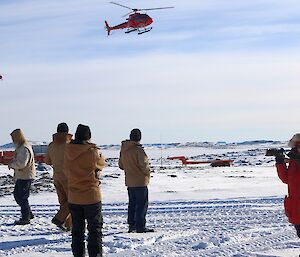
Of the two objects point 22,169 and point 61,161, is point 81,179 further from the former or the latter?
point 22,169

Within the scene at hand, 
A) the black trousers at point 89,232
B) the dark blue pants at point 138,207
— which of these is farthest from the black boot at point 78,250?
the dark blue pants at point 138,207

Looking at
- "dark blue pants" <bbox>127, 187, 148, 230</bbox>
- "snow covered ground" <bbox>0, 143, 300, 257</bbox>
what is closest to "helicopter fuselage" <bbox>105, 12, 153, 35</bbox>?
"snow covered ground" <bbox>0, 143, 300, 257</bbox>

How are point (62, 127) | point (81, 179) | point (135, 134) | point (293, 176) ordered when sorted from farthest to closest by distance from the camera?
point (135, 134) < point (62, 127) < point (81, 179) < point (293, 176)

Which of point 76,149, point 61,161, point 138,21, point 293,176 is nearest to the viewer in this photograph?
point 293,176

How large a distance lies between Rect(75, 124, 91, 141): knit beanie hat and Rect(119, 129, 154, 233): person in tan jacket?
2389 mm

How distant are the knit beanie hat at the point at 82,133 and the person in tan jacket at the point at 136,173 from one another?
7.84ft

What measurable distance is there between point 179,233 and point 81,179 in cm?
258

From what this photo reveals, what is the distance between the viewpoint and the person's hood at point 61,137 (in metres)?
8.85

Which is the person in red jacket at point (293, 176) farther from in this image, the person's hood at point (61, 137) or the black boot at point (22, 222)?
the black boot at point (22, 222)

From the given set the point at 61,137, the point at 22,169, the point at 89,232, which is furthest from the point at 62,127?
the point at 89,232

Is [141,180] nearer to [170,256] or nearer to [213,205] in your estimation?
[170,256]

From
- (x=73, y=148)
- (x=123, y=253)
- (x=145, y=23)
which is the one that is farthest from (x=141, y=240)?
(x=145, y=23)

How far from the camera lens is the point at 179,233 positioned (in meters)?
8.79

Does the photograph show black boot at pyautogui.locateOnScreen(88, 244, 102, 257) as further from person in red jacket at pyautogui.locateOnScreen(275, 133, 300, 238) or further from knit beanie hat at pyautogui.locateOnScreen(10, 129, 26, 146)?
knit beanie hat at pyautogui.locateOnScreen(10, 129, 26, 146)
